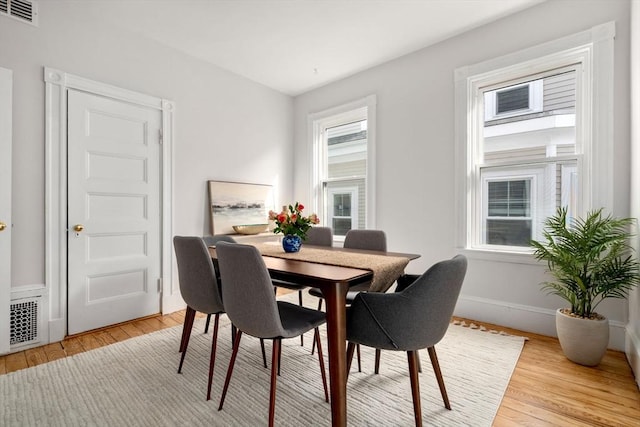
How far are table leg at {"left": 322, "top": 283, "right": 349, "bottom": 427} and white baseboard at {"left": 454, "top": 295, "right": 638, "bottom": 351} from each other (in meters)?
2.08

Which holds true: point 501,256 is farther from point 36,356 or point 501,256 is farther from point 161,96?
point 36,356

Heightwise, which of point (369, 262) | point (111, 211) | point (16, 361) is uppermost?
point (111, 211)

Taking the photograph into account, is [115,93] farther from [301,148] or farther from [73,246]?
[301,148]

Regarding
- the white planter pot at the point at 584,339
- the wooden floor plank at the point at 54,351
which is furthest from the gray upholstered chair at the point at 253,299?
the white planter pot at the point at 584,339

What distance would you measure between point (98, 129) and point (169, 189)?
0.80 metres

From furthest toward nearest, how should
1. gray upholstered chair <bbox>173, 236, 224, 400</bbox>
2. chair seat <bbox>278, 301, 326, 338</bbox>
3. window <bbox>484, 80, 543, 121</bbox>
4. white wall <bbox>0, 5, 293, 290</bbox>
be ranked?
window <bbox>484, 80, 543, 121</bbox>, white wall <bbox>0, 5, 293, 290</bbox>, gray upholstered chair <bbox>173, 236, 224, 400</bbox>, chair seat <bbox>278, 301, 326, 338</bbox>

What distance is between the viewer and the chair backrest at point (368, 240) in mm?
2566

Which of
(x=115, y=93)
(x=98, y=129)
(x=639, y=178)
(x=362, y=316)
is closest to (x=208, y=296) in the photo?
(x=362, y=316)

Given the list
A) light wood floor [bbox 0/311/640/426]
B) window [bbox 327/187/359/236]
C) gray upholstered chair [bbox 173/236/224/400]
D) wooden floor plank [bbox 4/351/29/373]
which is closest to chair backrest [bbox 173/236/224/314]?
gray upholstered chair [bbox 173/236/224/400]

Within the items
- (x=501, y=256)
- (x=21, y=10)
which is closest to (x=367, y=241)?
(x=501, y=256)

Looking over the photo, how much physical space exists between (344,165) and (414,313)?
118 inches

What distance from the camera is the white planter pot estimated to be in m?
2.02

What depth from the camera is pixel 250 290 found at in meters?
1.45

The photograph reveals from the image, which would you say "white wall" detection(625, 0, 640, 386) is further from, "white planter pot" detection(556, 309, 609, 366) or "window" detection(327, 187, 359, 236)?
"window" detection(327, 187, 359, 236)
